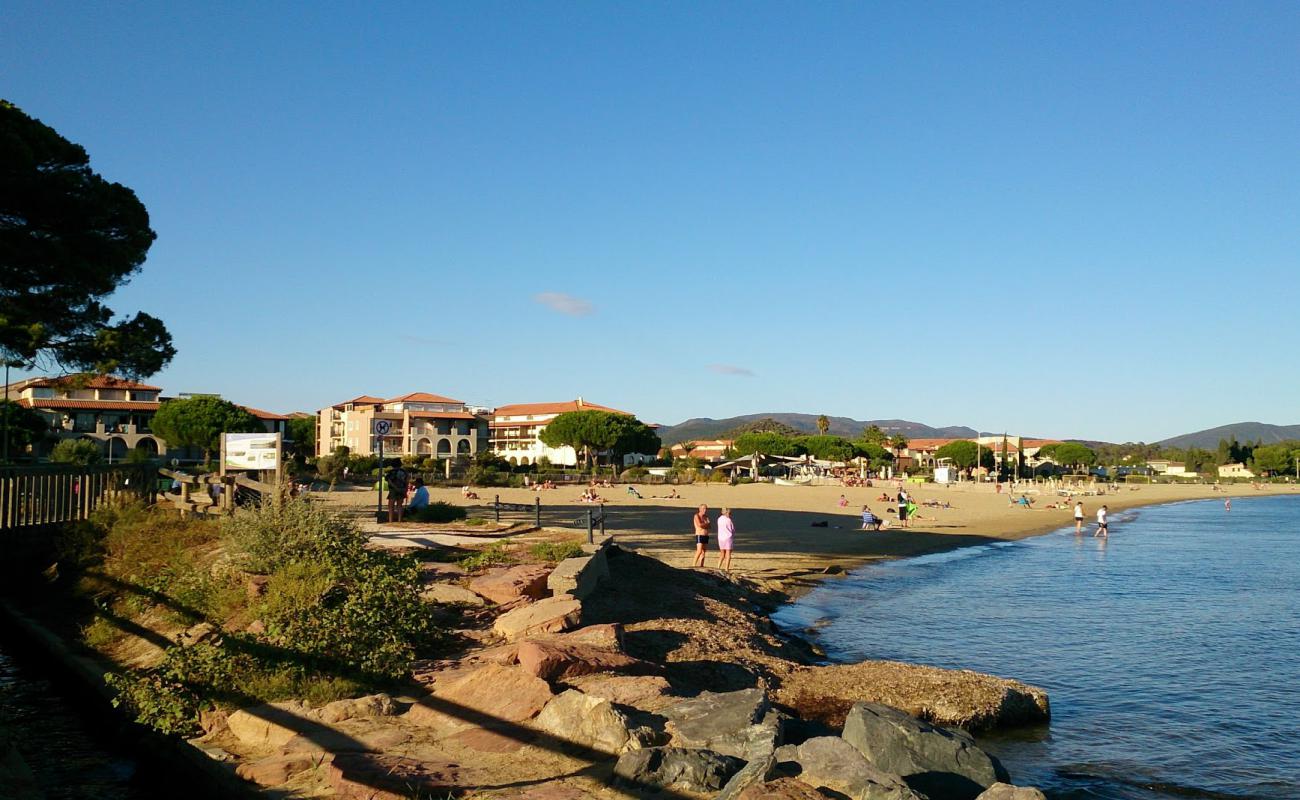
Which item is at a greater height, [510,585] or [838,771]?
[510,585]

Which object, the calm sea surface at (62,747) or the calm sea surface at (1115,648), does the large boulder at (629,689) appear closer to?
the calm sea surface at (62,747)

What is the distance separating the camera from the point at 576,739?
22.6ft

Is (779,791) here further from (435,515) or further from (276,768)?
(435,515)

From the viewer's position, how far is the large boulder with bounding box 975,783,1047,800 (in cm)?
623

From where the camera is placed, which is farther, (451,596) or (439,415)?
(439,415)

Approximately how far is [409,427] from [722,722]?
112061mm

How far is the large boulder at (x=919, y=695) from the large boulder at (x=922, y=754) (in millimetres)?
2021

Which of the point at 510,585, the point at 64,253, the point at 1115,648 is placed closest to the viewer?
the point at 510,585

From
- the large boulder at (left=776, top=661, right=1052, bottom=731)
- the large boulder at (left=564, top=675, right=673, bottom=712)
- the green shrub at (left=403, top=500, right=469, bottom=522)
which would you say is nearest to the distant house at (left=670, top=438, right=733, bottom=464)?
the green shrub at (left=403, top=500, right=469, bottom=522)

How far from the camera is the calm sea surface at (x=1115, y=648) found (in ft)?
31.9

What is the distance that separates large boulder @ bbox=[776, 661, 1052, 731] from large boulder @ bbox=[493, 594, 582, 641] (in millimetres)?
2335

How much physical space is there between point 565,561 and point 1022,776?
5.88m

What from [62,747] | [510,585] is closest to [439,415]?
[510,585]

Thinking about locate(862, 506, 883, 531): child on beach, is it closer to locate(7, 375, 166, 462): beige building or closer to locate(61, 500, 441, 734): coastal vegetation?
locate(61, 500, 441, 734): coastal vegetation
